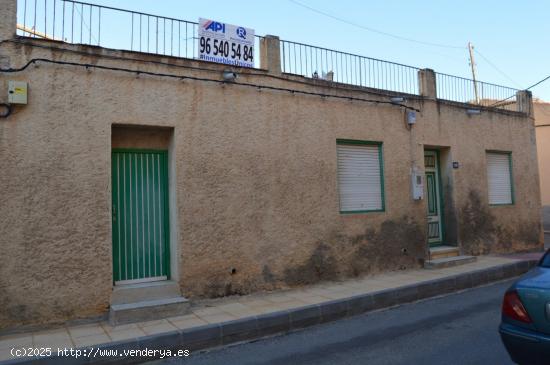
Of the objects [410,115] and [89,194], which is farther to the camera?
[410,115]

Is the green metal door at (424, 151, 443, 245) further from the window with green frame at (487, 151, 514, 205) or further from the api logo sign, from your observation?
the api logo sign

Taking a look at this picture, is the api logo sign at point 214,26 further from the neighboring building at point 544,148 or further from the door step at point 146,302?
the neighboring building at point 544,148

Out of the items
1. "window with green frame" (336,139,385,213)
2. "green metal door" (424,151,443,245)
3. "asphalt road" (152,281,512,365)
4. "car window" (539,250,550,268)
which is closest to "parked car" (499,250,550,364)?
"car window" (539,250,550,268)

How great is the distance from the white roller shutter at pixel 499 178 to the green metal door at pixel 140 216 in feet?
29.1

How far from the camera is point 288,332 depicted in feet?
20.3

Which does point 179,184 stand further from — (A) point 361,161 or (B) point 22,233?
(A) point 361,161

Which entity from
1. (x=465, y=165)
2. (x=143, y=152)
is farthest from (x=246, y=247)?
(x=465, y=165)

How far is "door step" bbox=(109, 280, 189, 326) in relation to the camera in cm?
601

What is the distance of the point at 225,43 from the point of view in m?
7.82

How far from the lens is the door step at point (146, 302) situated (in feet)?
19.7

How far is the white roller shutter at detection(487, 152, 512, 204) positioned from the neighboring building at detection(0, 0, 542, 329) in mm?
2128

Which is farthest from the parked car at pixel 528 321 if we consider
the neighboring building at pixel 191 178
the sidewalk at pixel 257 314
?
the neighboring building at pixel 191 178

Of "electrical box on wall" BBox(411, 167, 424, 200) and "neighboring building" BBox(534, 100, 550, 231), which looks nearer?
"electrical box on wall" BBox(411, 167, 424, 200)

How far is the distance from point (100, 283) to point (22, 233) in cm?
123
